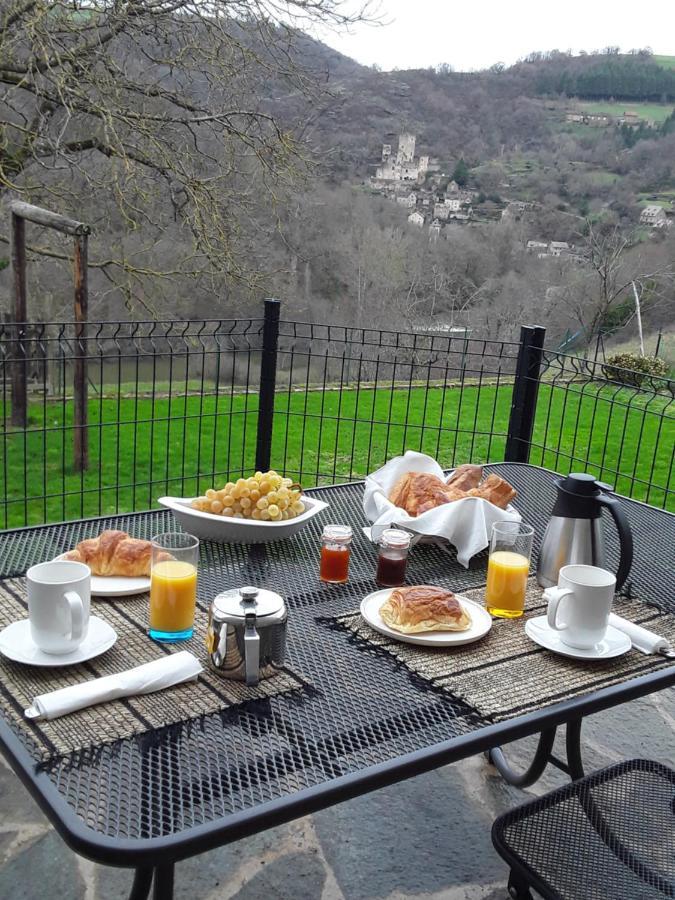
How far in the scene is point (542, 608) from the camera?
1.71 m

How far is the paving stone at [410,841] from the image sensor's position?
6.64 ft

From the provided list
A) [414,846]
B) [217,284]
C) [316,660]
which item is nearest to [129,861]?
[316,660]

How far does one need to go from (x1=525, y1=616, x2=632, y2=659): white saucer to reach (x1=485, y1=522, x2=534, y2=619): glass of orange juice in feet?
0.21

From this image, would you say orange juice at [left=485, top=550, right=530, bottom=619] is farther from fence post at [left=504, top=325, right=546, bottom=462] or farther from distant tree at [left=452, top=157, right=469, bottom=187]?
distant tree at [left=452, top=157, right=469, bottom=187]

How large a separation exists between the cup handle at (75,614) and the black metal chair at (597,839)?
35.6 inches

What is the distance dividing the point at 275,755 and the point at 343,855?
1.16 meters

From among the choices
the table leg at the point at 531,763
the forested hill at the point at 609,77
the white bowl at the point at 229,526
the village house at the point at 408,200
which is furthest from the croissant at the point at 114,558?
the forested hill at the point at 609,77

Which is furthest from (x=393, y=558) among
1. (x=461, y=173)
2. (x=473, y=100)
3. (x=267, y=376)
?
(x=473, y=100)

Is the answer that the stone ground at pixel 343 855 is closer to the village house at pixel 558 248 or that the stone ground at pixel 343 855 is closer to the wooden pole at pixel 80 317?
the wooden pole at pixel 80 317

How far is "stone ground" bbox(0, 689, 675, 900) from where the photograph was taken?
6.40 feet

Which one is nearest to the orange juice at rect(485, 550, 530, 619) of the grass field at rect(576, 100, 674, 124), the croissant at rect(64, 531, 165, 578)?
the croissant at rect(64, 531, 165, 578)

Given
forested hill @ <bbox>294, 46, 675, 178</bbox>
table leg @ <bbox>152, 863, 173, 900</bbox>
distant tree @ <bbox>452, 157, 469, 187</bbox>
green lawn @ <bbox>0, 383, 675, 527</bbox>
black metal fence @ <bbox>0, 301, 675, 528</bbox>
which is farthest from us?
distant tree @ <bbox>452, 157, 469, 187</bbox>

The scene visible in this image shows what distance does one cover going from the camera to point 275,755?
113cm

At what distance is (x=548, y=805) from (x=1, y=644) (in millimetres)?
1151
